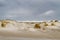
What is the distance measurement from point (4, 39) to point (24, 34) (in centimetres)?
292

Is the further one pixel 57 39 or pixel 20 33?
pixel 20 33

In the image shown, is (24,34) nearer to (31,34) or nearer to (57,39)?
(31,34)

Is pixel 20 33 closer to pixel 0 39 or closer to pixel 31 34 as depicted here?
pixel 31 34

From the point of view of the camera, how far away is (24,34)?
46.2 ft

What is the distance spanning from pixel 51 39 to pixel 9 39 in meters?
2.59

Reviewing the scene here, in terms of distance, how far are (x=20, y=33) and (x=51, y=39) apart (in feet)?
9.99

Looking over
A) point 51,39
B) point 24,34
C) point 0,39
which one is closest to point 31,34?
point 24,34

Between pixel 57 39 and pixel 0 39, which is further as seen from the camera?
pixel 57 39

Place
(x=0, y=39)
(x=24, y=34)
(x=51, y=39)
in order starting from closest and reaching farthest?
(x=0, y=39)
(x=51, y=39)
(x=24, y=34)

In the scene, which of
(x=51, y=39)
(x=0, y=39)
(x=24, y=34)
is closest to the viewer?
(x=0, y=39)

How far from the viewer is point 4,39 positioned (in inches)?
447

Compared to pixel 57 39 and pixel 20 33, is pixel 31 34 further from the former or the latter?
pixel 57 39

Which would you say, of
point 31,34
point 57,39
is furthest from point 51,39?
point 31,34

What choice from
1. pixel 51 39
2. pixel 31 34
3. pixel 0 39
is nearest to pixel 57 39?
pixel 51 39
